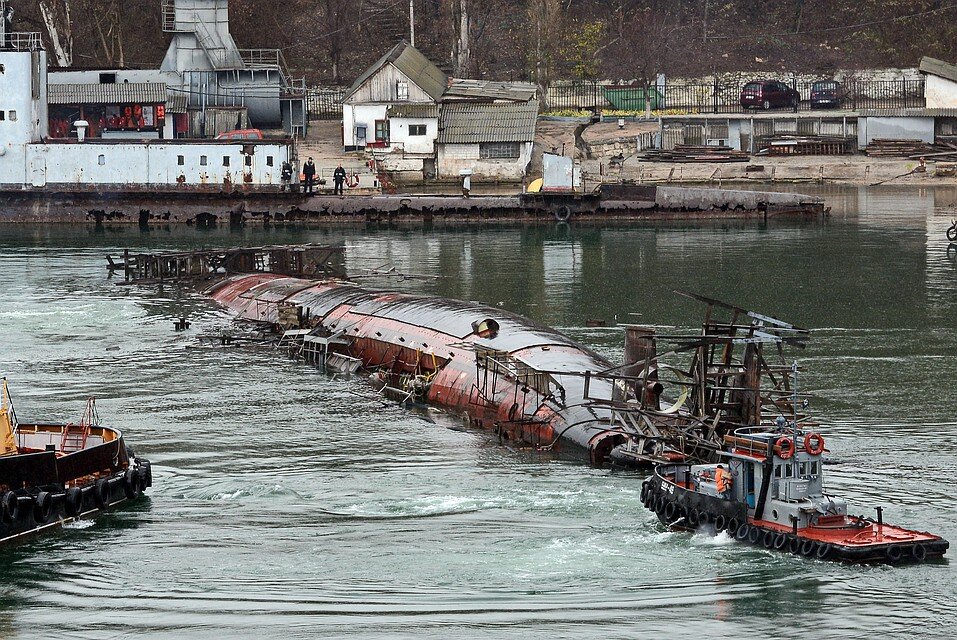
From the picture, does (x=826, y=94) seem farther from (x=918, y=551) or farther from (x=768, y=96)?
(x=918, y=551)

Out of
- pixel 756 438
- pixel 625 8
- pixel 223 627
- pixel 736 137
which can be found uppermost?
pixel 625 8

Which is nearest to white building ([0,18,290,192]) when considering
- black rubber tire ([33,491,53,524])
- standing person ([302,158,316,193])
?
standing person ([302,158,316,193])

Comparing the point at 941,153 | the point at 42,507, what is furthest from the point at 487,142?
the point at 42,507

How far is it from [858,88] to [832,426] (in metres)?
85.1

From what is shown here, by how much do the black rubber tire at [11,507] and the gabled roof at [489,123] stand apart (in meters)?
79.9

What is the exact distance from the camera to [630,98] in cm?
12394

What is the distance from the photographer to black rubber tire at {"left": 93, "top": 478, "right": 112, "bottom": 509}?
35.8m

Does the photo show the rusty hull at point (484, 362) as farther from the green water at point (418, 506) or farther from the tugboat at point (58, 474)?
the tugboat at point (58, 474)

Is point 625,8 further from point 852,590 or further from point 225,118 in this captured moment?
point 852,590

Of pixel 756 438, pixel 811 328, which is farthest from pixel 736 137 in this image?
pixel 756 438

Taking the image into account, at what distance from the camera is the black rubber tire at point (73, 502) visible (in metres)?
35.0

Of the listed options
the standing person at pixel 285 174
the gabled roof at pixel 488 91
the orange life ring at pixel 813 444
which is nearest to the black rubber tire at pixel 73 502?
the orange life ring at pixel 813 444

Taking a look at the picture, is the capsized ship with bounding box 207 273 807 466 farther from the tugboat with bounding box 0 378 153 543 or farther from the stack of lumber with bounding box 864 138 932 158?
the stack of lumber with bounding box 864 138 932 158

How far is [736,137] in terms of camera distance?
118188 mm
